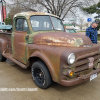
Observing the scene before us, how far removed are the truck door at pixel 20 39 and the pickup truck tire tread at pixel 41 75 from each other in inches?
22.3

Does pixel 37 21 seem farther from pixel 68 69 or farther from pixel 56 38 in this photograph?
pixel 68 69

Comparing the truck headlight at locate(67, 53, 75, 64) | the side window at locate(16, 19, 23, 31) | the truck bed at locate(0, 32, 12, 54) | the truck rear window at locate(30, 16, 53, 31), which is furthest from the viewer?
the truck bed at locate(0, 32, 12, 54)

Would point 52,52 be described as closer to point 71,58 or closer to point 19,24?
point 71,58

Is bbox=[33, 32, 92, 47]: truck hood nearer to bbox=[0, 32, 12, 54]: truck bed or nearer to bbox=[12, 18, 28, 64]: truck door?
bbox=[12, 18, 28, 64]: truck door

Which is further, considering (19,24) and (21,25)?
(19,24)

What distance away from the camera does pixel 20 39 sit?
3467 mm

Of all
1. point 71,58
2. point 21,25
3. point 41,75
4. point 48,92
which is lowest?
point 48,92

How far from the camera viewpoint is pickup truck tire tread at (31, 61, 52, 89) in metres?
2.60

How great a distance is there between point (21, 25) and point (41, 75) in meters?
1.77

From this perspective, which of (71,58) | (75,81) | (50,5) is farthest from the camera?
(50,5)

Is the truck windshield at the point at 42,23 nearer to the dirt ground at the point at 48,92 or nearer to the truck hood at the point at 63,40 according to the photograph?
the truck hood at the point at 63,40

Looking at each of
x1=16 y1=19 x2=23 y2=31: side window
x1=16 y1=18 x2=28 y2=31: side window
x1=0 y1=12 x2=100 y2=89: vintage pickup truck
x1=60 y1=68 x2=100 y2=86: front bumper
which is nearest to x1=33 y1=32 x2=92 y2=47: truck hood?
x1=0 y1=12 x2=100 y2=89: vintage pickup truck

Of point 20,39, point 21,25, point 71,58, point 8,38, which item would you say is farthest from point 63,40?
point 8,38

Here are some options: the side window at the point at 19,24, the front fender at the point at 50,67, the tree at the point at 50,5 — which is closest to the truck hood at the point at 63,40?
the front fender at the point at 50,67
